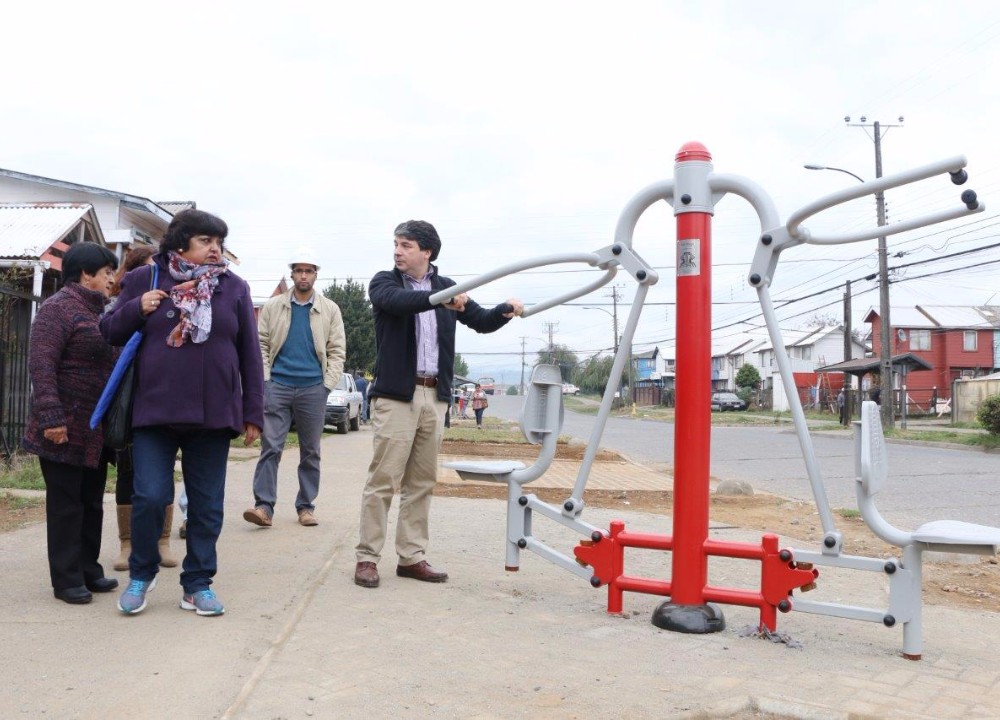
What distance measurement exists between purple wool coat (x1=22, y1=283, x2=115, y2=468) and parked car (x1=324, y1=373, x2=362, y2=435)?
14.3m

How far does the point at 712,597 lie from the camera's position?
3.83 metres

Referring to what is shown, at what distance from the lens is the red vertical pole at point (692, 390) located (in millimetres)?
3877

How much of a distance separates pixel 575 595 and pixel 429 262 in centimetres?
192

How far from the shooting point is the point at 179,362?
3838 millimetres

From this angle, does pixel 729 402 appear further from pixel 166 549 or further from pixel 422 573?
pixel 166 549

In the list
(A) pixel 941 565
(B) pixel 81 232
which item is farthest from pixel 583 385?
(A) pixel 941 565

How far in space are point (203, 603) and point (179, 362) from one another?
3.42 feet

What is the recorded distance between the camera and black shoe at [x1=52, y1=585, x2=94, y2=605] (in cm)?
405

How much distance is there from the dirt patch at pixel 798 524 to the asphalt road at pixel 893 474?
96cm

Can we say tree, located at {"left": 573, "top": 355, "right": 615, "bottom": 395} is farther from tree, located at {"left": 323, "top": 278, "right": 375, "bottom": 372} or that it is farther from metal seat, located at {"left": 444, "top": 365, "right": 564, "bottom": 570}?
metal seat, located at {"left": 444, "top": 365, "right": 564, "bottom": 570}

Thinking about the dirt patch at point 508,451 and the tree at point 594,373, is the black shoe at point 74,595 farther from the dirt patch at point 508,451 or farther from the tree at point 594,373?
the tree at point 594,373

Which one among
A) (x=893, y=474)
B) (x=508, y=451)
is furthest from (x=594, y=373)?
(x=893, y=474)

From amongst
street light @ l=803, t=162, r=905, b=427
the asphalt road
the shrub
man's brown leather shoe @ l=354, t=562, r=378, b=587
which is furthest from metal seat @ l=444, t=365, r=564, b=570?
street light @ l=803, t=162, r=905, b=427

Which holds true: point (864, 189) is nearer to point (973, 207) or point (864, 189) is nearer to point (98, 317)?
point (973, 207)
